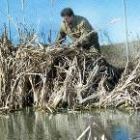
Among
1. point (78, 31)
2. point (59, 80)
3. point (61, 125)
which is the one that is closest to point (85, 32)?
point (78, 31)

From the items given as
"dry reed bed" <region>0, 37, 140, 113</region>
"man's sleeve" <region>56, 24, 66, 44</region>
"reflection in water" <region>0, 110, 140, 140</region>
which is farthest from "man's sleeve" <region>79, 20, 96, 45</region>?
"reflection in water" <region>0, 110, 140, 140</region>

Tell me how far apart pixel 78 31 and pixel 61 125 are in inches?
140

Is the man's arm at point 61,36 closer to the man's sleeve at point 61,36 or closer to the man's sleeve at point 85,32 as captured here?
the man's sleeve at point 61,36

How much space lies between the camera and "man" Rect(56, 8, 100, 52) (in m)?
12.1

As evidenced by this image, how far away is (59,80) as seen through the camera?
11.6 metres

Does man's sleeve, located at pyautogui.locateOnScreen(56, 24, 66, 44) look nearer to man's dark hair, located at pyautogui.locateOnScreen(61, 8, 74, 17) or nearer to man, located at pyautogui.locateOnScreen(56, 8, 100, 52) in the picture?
man, located at pyautogui.locateOnScreen(56, 8, 100, 52)

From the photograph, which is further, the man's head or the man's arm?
the man's head

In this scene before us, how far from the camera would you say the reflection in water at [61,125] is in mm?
8078

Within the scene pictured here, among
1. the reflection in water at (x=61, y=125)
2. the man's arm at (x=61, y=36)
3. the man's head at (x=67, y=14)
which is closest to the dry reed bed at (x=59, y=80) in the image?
the man's arm at (x=61, y=36)

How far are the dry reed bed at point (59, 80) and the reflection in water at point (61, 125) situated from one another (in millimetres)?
521

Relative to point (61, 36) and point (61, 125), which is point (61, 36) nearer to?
point (61, 36)

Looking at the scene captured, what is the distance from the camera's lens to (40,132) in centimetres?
861

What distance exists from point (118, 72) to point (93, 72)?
1062mm

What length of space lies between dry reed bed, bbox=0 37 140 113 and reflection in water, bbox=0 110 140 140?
1.71 ft
